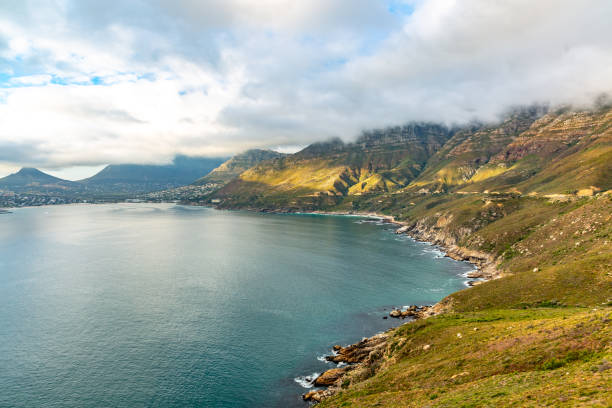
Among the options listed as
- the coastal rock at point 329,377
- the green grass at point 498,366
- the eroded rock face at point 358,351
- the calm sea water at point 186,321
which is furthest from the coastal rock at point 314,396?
the eroded rock face at point 358,351

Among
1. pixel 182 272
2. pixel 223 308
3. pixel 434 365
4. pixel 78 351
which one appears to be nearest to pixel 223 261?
pixel 182 272

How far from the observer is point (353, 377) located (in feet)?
202

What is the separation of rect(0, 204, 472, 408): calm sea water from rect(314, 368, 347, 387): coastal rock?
4452 mm

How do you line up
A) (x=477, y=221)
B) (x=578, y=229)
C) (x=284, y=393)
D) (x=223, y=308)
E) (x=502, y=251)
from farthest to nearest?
1. (x=477, y=221)
2. (x=502, y=251)
3. (x=578, y=229)
4. (x=223, y=308)
5. (x=284, y=393)

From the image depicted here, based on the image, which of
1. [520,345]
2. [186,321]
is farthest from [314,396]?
[186,321]

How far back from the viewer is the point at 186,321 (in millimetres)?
91562

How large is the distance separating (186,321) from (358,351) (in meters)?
49.6

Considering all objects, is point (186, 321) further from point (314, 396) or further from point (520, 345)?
point (520, 345)

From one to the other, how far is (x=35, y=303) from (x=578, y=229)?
19168 cm

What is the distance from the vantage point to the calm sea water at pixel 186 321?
62344mm

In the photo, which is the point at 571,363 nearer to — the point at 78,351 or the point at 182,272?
the point at 78,351

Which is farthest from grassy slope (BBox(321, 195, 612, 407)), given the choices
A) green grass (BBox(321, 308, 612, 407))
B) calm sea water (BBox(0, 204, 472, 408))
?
calm sea water (BBox(0, 204, 472, 408))

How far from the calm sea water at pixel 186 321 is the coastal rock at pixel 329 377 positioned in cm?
445

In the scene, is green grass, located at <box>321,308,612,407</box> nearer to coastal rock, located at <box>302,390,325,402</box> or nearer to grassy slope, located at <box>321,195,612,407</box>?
grassy slope, located at <box>321,195,612,407</box>
